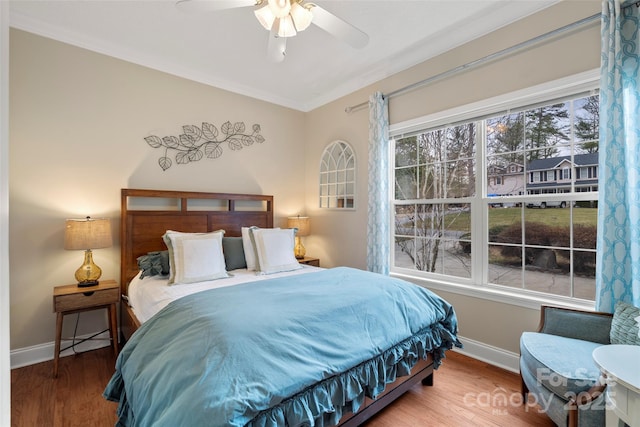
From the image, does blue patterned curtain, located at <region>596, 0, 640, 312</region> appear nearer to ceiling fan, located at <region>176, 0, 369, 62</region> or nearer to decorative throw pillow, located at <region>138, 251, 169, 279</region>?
ceiling fan, located at <region>176, 0, 369, 62</region>

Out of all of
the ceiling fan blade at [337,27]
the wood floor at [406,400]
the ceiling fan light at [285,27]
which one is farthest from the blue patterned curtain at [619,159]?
the ceiling fan light at [285,27]

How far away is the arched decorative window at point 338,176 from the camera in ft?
12.1

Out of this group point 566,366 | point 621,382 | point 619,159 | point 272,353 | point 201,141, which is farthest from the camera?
point 201,141

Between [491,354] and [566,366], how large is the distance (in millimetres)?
1017

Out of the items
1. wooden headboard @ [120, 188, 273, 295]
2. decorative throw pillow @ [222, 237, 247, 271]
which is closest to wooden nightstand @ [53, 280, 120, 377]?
wooden headboard @ [120, 188, 273, 295]

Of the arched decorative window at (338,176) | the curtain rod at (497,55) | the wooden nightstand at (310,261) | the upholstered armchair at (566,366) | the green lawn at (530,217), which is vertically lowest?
the upholstered armchair at (566,366)

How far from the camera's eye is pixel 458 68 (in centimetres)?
258

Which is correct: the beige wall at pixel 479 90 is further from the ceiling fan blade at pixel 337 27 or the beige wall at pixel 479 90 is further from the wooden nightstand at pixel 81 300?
the wooden nightstand at pixel 81 300

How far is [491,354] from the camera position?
2426 mm

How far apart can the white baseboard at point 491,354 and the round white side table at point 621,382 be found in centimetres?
124

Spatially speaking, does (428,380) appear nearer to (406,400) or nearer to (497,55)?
(406,400)

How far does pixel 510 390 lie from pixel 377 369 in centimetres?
121

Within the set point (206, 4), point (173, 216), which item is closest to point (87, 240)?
point (173, 216)

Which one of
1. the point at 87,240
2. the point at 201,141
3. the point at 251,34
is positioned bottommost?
the point at 87,240
